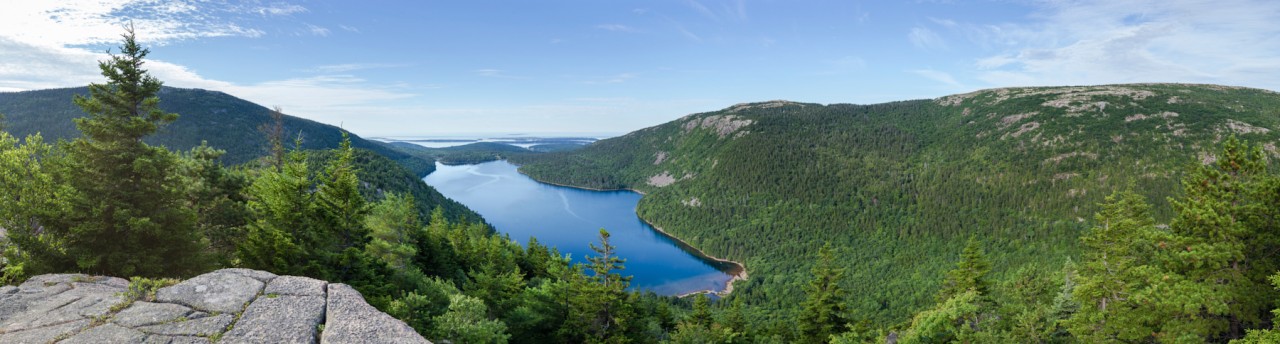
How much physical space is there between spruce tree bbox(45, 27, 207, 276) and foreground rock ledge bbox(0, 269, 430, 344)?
547 centimetres

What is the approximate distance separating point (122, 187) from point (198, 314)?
1379 centimetres

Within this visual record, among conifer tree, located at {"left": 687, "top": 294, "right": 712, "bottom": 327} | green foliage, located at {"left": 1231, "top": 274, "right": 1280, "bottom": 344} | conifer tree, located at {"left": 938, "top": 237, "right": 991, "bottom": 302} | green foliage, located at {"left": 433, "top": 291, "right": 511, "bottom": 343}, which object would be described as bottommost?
conifer tree, located at {"left": 687, "top": 294, "right": 712, "bottom": 327}

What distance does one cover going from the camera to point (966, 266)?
45.8 m

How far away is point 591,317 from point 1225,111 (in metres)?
307

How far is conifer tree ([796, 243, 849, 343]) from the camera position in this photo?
42.8 m

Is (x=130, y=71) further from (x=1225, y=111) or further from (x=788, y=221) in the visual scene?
(x=1225, y=111)

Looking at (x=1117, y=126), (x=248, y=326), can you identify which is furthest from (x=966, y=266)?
(x=1117, y=126)

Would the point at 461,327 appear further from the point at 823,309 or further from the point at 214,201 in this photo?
the point at 823,309

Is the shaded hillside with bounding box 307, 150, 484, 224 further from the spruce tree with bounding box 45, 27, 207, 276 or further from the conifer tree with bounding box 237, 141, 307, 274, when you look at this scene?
the conifer tree with bounding box 237, 141, 307, 274

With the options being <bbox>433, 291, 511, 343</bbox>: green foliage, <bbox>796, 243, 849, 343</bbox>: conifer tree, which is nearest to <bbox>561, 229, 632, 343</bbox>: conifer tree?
<bbox>433, 291, 511, 343</bbox>: green foliage

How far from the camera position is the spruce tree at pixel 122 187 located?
61.1 feet

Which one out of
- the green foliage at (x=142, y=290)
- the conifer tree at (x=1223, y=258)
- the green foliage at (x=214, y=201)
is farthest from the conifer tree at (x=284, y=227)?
the conifer tree at (x=1223, y=258)

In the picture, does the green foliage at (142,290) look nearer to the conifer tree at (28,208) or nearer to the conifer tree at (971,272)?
the conifer tree at (28,208)

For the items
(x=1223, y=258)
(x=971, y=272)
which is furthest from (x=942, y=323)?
(x=971, y=272)
